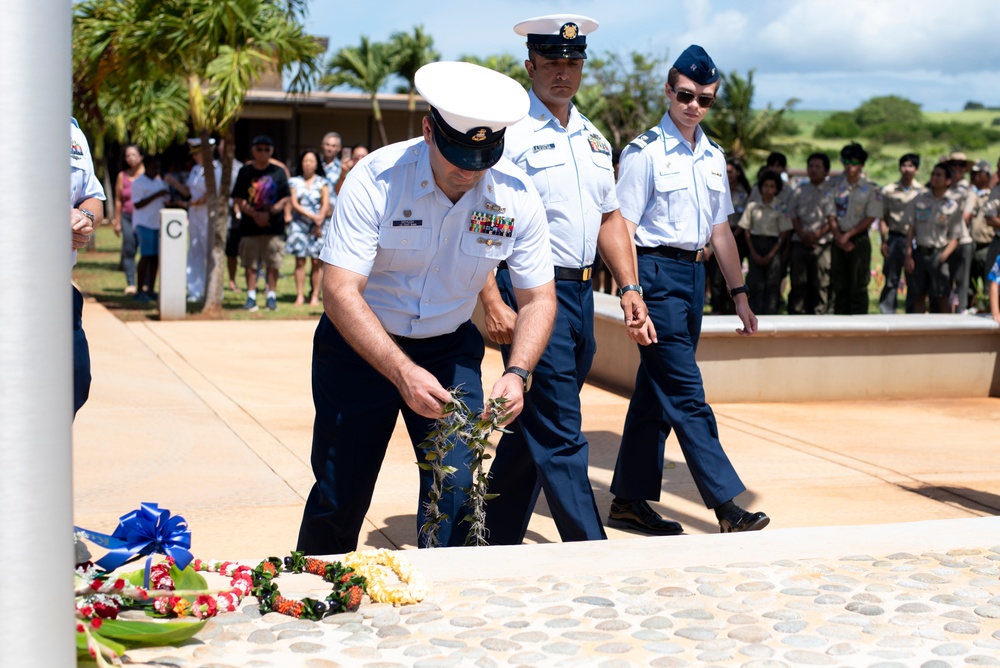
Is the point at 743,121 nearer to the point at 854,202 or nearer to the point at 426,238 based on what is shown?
the point at 854,202

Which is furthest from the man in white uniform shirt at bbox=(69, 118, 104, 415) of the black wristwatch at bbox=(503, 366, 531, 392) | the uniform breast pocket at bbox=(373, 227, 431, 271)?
the black wristwatch at bbox=(503, 366, 531, 392)

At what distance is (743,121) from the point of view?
44.2 metres

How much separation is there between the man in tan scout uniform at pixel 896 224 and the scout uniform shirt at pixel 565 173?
10109mm

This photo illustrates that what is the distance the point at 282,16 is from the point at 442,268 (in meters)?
10.2

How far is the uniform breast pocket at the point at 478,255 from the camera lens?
426 centimetres

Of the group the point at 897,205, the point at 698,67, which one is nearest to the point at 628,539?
the point at 698,67

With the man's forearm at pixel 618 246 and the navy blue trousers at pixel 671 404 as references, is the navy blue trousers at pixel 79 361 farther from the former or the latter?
the navy blue trousers at pixel 671 404

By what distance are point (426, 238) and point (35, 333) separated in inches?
72.0

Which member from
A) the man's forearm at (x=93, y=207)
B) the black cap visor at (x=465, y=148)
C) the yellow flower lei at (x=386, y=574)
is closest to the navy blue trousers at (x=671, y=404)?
the black cap visor at (x=465, y=148)

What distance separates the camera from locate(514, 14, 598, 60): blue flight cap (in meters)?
5.00

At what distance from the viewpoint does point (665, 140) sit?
586 cm

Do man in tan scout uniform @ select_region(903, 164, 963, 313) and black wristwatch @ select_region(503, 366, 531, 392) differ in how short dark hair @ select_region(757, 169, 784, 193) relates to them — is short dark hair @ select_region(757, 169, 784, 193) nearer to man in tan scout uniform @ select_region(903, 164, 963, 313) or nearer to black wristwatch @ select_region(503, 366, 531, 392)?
man in tan scout uniform @ select_region(903, 164, 963, 313)

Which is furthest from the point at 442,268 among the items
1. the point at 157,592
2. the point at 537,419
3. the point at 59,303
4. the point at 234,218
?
the point at 234,218

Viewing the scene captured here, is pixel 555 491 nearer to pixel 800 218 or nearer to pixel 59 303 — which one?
pixel 59 303
